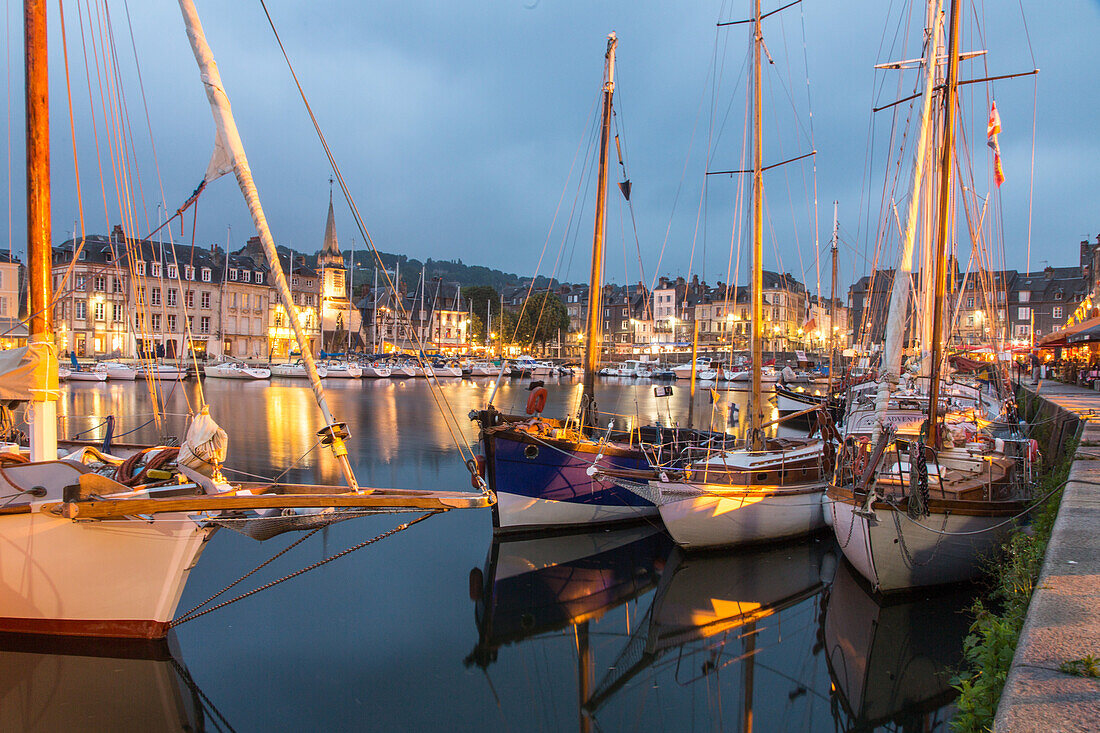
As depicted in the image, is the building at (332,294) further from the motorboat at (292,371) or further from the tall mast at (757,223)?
the tall mast at (757,223)

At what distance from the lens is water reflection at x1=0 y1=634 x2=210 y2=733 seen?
23.6 ft

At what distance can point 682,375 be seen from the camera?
8700 centimetres

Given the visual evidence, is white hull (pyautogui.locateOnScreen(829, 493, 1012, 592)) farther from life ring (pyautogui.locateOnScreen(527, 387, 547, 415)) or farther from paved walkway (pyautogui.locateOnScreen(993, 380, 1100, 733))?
life ring (pyautogui.locateOnScreen(527, 387, 547, 415))

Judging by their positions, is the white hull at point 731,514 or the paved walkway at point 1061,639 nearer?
the paved walkway at point 1061,639

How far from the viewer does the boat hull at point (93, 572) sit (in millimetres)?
7566

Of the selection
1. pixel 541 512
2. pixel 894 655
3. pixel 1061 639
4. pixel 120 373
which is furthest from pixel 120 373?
pixel 1061 639

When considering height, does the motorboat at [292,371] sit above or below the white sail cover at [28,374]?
below

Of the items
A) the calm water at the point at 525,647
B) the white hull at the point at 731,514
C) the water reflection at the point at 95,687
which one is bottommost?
the calm water at the point at 525,647

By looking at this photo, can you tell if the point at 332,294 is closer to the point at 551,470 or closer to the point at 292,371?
the point at 292,371

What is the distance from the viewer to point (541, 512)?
1401 centimetres

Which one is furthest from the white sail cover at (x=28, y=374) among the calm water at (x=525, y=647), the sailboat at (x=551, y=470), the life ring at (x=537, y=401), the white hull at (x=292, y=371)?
the white hull at (x=292, y=371)

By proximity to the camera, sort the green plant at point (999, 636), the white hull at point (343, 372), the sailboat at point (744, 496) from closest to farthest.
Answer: the green plant at point (999, 636)
the sailboat at point (744, 496)
the white hull at point (343, 372)

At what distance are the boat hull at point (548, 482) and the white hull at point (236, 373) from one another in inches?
2293

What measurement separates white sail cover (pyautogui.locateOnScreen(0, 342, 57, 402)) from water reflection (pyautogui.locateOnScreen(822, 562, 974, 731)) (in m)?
10.6
